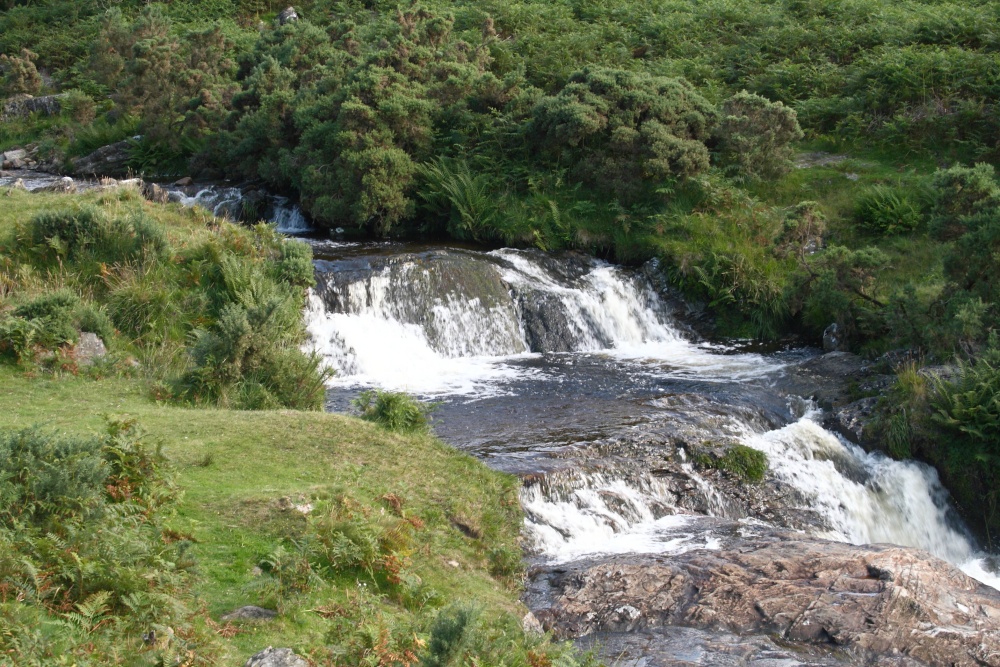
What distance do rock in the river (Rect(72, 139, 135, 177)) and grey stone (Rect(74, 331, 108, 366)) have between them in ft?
64.5

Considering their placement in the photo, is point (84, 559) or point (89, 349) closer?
Answer: point (84, 559)

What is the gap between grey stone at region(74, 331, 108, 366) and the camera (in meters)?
11.9

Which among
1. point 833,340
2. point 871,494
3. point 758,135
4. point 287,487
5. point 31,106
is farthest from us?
point 31,106

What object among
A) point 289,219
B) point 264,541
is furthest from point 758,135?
point 264,541

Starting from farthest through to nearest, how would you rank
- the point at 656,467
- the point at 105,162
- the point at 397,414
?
the point at 105,162
the point at 656,467
the point at 397,414

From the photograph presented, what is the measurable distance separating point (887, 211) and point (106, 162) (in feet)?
79.6

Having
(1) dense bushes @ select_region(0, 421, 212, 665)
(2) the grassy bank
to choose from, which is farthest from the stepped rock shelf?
(1) dense bushes @ select_region(0, 421, 212, 665)

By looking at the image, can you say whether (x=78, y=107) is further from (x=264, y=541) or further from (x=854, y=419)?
(x=264, y=541)

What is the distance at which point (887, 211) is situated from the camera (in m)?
20.8

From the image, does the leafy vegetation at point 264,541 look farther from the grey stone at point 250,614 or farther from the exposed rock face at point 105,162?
the exposed rock face at point 105,162

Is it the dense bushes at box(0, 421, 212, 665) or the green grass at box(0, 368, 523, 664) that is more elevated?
the dense bushes at box(0, 421, 212, 665)

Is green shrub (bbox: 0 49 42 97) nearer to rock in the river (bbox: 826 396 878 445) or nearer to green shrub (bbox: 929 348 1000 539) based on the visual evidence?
rock in the river (bbox: 826 396 878 445)

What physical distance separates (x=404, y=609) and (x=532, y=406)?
771 centimetres

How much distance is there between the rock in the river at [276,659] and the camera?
5605 millimetres
